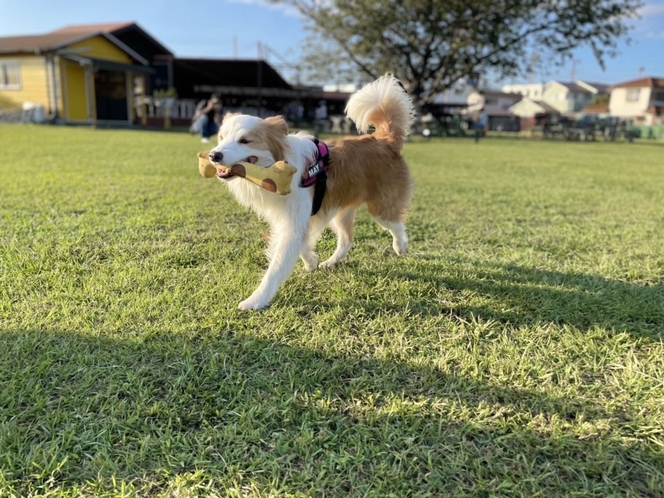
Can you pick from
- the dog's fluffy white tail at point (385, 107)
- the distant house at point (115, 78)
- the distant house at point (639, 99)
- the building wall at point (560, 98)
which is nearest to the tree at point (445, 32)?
the distant house at point (115, 78)

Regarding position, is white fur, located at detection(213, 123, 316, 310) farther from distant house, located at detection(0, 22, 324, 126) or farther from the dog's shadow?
distant house, located at detection(0, 22, 324, 126)

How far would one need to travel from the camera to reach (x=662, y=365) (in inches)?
92.3

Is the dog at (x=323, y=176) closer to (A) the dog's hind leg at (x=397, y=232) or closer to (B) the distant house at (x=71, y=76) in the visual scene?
(A) the dog's hind leg at (x=397, y=232)

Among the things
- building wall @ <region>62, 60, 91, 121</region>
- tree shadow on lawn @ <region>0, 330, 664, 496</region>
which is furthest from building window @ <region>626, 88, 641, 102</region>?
tree shadow on lawn @ <region>0, 330, 664, 496</region>

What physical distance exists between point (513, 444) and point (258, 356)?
1273 mm

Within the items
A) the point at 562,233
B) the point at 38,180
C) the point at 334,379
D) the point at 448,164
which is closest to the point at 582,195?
the point at 562,233

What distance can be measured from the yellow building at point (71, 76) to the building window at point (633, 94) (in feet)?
219

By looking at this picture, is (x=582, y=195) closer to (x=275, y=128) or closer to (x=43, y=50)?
(x=275, y=128)

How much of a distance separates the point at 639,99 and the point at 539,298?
75728mm

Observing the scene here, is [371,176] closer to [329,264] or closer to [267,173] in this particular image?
[329,264]

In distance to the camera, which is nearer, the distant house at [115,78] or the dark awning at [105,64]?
the dark awning at [105,64]

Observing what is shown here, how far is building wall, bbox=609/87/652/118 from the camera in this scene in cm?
6125

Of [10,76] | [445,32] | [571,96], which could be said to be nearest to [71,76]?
[10,76]

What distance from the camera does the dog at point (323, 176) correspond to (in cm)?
281
